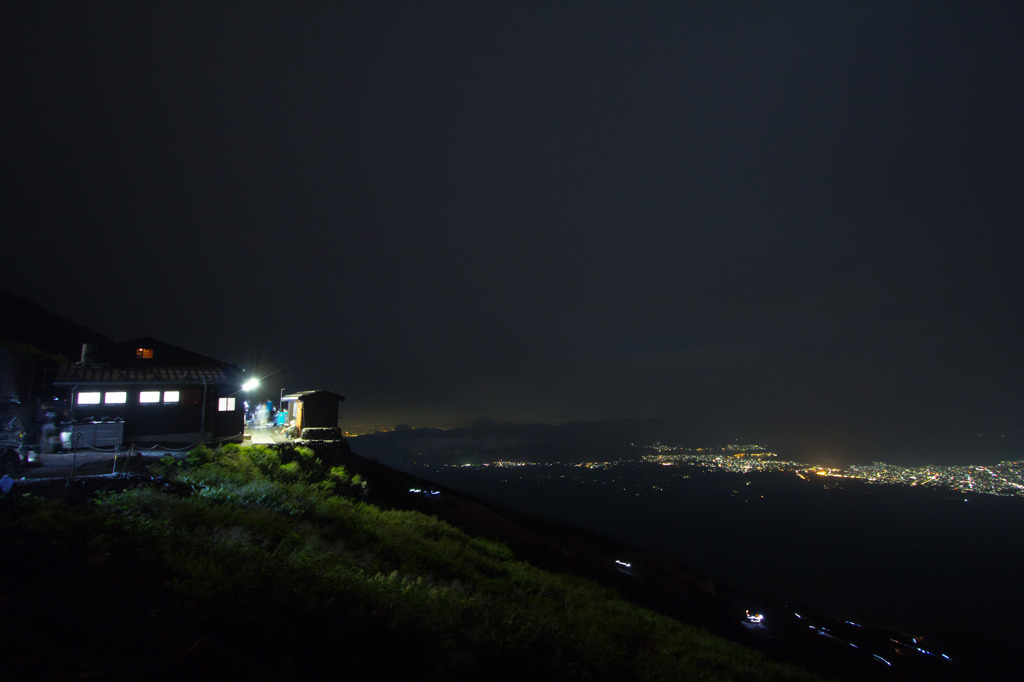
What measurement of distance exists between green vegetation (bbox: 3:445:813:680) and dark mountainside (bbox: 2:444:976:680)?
109mm

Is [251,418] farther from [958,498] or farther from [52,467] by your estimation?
[958,498]

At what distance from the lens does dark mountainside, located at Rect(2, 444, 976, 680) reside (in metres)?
6.16

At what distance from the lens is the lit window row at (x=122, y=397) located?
24.0 m

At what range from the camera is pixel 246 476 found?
17234 millimetres

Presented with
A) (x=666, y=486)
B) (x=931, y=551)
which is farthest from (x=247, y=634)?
(x=666, y=486)

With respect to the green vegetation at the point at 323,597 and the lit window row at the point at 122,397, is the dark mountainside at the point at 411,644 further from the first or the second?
the lit window row at the point at 122,397

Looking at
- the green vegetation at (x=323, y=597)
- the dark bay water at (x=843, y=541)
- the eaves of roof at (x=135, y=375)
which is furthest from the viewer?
the dark bay water at (x=843, y=541)

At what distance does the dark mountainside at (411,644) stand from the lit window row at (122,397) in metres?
8.83

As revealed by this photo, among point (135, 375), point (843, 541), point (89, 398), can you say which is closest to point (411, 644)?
point (135, 375)

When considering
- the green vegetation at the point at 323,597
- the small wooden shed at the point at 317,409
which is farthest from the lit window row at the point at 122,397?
the green vegetation at the point at 323,597

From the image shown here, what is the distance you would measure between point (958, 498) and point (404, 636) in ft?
794

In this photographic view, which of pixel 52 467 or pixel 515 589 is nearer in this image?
pixel 515 589

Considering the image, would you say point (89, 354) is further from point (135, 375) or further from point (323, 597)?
point (323, 597)

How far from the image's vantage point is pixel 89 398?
78.9 ft
